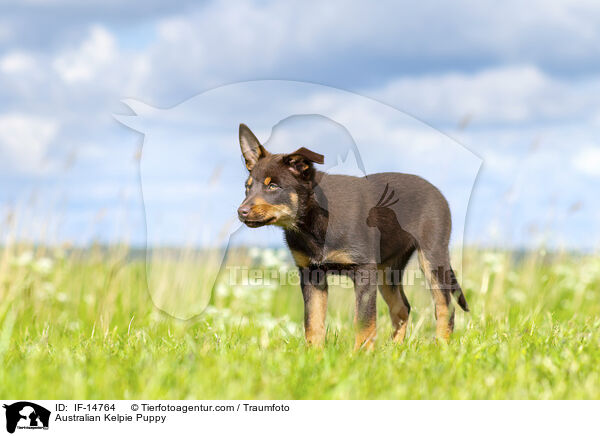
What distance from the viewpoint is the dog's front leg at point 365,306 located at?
15.6 ft

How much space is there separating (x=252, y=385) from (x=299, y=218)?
5.07 feet

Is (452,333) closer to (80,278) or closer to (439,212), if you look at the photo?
(439,212)

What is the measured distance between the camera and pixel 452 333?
5359 mm

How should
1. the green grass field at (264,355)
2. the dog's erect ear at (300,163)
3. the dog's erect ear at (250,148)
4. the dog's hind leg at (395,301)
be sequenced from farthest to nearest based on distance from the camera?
1. the dog's hind leg at (395,301)
2. the dog's erect ear at (300,163)
3. the dog's erect ear at (250,148)
4. the green grass field at (264,355)

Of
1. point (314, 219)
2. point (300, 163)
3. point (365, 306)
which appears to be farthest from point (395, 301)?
point (300, 163)

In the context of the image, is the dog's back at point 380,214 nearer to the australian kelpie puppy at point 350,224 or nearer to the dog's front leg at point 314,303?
the australian kelpie puppy at point 350,224

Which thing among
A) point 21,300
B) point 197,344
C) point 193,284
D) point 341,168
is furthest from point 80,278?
point 341,168

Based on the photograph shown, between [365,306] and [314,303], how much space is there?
1.32 feet

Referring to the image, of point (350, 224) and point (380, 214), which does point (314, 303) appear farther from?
point (380, 214)
